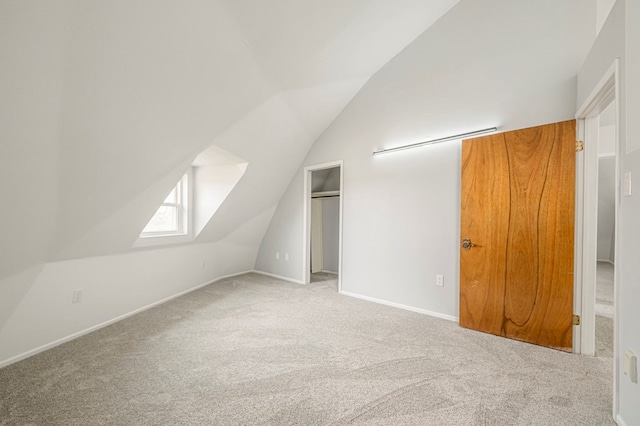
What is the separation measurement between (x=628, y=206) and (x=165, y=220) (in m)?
4.65

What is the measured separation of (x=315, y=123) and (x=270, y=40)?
1.71 meters

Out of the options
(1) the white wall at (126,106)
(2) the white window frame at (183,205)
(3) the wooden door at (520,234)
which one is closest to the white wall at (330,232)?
(1) the white wall at (126,106)

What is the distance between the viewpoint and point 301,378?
72.1 inches

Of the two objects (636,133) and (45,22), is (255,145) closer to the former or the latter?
(45,22)

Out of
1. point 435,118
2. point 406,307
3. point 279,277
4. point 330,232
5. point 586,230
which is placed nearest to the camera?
point 586,230

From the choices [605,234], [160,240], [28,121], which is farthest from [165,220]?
[605,234]

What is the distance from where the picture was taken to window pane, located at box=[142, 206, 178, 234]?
376cm

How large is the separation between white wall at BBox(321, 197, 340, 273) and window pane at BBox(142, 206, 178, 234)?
8.87ft

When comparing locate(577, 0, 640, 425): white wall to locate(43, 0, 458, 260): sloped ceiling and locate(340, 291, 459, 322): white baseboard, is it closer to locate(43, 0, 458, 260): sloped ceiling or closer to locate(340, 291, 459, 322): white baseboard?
locate(340, 291, 459, 322): white baseboard

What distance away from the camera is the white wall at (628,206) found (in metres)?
1.33

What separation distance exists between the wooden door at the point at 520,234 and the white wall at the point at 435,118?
195 millimetres

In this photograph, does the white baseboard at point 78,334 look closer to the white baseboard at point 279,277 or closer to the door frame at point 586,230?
the white baseboard at point 279,277

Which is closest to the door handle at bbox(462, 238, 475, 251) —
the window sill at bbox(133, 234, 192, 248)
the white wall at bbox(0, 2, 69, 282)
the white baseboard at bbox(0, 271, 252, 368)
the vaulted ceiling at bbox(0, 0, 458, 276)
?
the vaulted ceiling at bbox(0, 0, 458, 276)

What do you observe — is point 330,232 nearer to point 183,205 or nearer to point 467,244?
point 183,205
